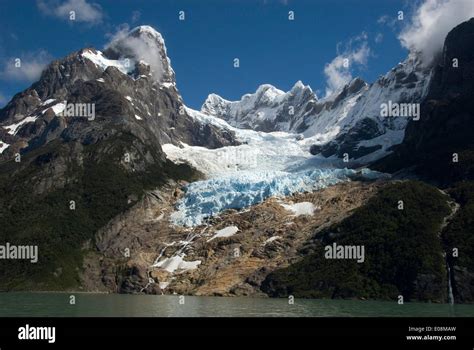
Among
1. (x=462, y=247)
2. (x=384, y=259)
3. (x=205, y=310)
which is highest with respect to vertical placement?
(x=462, y=247)

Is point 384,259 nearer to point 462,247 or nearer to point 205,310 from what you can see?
point 462,247

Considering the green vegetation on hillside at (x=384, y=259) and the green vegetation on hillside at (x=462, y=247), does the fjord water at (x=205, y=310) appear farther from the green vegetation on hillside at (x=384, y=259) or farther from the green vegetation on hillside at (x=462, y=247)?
the green vegetation on hillside at (x=384, y=259)

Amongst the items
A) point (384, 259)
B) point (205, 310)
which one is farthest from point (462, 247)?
point (205, 310)

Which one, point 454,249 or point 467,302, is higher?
point 454,249

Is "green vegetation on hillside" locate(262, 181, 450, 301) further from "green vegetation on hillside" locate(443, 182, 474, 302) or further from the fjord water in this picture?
the fjord water
